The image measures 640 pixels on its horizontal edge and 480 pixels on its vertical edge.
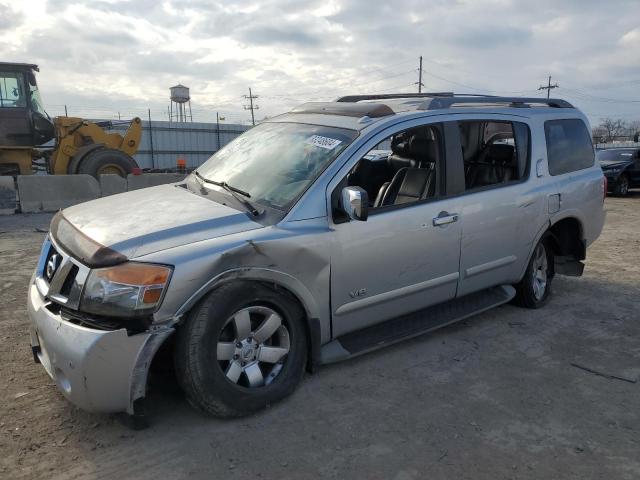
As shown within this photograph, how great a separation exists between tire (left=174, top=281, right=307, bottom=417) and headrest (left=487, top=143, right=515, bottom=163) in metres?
2.61

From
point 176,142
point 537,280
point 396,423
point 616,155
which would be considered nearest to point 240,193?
point 396,423

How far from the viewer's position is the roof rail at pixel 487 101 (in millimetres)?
4102

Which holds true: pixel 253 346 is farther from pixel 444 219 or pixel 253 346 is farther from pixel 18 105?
pixel 18 105

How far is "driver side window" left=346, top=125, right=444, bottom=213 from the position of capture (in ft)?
13.1

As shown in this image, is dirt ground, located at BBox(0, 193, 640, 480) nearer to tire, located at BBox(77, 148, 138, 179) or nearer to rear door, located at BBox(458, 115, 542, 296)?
rear door, located at BBox(458, 115, 542, 296)

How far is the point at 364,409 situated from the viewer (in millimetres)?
3203

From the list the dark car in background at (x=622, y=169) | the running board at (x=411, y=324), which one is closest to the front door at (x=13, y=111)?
the running board at (x=411, y=324)

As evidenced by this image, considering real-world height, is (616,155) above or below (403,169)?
below

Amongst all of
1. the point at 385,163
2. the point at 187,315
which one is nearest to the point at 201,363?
the point at 187,315

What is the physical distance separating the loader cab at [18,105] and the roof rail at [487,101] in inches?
471

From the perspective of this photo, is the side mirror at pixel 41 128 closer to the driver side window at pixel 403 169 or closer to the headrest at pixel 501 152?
the driver side window at pixel 403 169

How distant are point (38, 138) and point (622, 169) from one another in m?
16.6

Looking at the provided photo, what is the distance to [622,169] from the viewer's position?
1622 centimetres

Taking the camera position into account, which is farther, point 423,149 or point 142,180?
point 142,180
